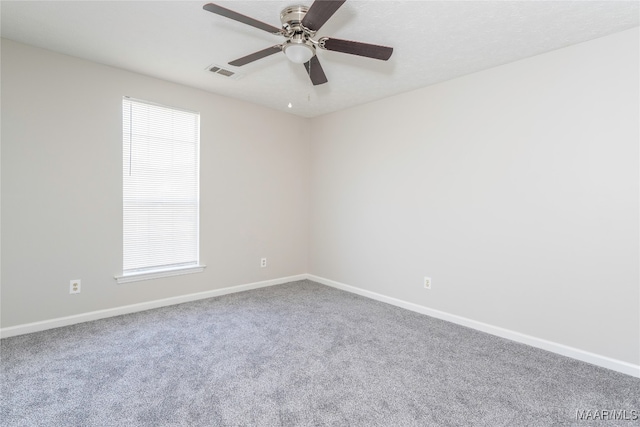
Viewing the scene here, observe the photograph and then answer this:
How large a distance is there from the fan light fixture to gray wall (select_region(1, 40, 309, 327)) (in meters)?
2.01

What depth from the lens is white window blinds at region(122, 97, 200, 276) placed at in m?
3.32

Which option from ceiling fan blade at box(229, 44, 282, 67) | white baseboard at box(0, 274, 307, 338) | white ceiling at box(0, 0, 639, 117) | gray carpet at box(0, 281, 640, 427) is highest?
white ceiling at box(0, 0, 639, 117)

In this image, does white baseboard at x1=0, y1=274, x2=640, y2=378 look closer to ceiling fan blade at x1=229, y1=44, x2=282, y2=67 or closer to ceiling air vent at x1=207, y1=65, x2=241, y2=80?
ceiling air vent at x1=207, y1=65, x2=241, y2=80

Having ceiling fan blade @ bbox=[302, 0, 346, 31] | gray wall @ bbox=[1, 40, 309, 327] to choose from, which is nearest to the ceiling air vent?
gray wall @ bbox=[1, 40, 309, 327]

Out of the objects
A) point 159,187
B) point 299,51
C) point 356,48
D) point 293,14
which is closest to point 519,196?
point 356,48

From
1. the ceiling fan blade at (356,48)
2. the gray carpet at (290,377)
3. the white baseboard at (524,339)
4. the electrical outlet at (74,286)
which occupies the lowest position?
the gray carpet at (290,377)

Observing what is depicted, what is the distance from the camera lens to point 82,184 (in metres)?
3.02

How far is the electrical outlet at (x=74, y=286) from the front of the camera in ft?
9.82

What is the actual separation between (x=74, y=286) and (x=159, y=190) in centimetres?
120

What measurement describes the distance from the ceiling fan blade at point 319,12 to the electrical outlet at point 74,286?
304 centimetres

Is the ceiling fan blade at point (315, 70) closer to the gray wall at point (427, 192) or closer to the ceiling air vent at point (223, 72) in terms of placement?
the ceiling air vent at point (223, 72)

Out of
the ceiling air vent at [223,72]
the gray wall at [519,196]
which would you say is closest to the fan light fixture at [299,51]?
the ceiling air vent at [223,72]

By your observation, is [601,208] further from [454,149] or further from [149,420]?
[149,420]

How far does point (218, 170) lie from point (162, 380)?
2.47 meters
